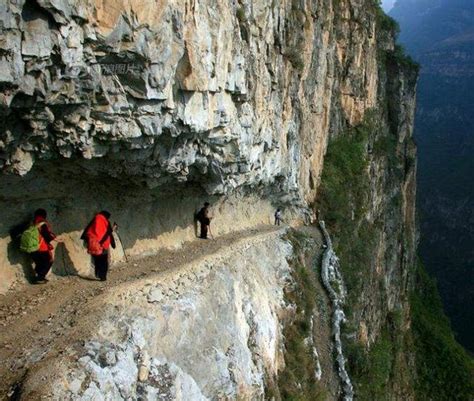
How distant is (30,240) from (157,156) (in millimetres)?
3467

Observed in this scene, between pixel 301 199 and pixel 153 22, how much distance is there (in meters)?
18.5

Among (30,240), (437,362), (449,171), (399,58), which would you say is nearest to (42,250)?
(30,240)

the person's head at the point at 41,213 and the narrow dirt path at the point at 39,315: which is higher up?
the person's head at the point at 41,213

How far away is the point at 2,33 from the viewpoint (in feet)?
22.1

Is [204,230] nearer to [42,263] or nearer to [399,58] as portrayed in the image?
[42,263]

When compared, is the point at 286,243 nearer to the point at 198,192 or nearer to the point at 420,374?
the point at 198,192

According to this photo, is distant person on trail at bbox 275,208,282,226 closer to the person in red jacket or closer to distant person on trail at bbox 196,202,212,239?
distant person on trail at bbox 196,202,212,239

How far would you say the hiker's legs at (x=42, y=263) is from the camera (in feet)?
32.3

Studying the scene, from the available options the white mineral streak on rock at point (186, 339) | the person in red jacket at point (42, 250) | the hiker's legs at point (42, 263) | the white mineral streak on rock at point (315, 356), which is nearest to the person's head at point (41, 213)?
the person in red jacket at point (42, 250)

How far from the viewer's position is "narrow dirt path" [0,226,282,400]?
775cm

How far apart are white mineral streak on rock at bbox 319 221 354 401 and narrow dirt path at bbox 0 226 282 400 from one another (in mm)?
9652

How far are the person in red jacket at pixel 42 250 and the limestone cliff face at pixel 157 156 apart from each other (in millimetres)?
394

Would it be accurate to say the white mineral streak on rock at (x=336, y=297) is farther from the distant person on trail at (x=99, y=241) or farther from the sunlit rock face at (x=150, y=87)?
the distant person on trail at (x=99, y=241)

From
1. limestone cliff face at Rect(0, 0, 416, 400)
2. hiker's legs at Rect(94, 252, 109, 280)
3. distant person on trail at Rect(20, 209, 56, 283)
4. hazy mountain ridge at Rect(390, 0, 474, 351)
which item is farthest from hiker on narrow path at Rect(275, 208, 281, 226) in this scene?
hazy mountain ridge at Rect(390, 0, 474, 351)
